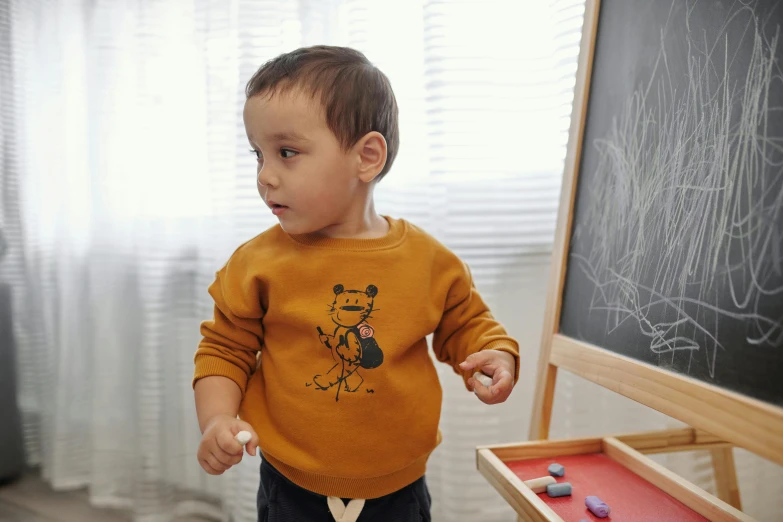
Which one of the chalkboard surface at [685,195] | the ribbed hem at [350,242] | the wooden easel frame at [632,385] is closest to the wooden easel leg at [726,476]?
the wooden easel frame at [632,385]

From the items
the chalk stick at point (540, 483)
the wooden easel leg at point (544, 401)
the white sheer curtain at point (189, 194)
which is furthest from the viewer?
the white sheer curtain at point (189, 194)

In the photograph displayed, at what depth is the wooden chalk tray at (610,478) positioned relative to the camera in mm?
846

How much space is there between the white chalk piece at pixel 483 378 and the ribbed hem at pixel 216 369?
0.36 metres

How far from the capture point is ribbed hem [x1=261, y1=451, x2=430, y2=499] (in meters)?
0.92

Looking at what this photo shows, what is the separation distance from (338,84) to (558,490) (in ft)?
2.22

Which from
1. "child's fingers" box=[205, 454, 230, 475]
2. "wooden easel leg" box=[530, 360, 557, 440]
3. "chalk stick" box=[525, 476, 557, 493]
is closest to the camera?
"child's fingers" box=[205, 454, 230, 475]

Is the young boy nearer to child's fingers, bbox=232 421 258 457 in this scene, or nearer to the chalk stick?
child's fingers, bbox=232 421 258 457

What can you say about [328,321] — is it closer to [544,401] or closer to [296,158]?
[296,158]

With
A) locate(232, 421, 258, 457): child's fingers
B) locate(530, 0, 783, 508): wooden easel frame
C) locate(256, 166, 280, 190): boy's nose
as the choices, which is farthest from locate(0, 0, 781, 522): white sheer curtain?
locate(232, 421, 258, 457): child's fingers

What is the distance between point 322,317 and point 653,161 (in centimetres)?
55

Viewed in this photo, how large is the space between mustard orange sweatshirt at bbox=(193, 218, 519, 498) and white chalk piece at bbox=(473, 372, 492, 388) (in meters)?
0.05

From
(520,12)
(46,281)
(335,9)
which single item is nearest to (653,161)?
(520,12)

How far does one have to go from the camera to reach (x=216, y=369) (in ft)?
3.05

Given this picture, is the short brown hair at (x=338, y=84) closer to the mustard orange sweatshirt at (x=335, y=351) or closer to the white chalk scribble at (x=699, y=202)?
the mustard orange sweatshirt at (x=335, y=351)
